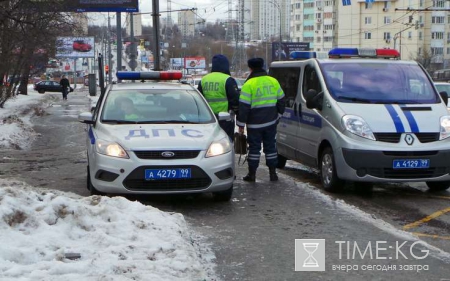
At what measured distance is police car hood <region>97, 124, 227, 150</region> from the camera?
22.8 feet

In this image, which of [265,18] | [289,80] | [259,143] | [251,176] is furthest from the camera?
[265,18]

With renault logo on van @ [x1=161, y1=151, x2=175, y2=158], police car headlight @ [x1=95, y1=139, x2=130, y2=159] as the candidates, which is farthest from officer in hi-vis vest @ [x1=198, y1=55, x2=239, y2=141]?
police car headlight @ [x1=95, y1=139, x2=130, y2=159]

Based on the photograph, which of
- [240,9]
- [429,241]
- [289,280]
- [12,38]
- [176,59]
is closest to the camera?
[289,280]

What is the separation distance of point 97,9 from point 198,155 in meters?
24.3

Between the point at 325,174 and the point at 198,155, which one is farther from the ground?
the point at 198,155

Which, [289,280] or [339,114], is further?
[339,114]

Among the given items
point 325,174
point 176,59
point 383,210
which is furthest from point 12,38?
point 176,59

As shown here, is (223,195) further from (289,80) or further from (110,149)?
(289,80)

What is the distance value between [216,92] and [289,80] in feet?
4.69

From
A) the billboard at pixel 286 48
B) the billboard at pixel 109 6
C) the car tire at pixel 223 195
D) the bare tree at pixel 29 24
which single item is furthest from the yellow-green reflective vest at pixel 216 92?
the billboard at pixel 286 48

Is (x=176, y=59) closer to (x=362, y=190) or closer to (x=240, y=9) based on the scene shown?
(x=240, y=9)

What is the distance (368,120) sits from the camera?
7664 millimetres

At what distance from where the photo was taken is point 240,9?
54.8 m

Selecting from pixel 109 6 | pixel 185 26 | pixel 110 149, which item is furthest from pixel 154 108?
pixel 185 26
